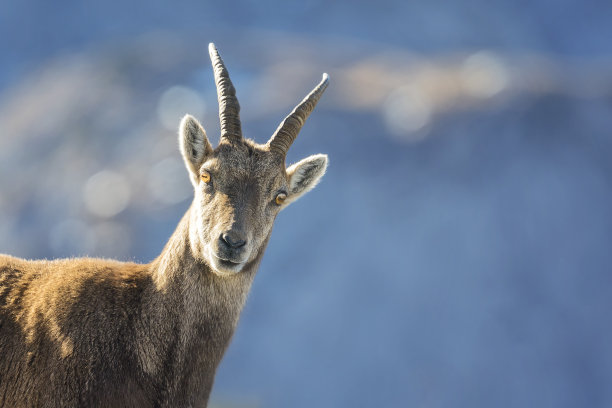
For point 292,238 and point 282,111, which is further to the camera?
point 282,111

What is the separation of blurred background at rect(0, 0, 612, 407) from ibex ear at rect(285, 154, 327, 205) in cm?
2753

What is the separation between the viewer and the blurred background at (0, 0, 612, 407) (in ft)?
128

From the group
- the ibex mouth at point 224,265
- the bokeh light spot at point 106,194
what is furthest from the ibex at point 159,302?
the bokeh light spot at point 106,194

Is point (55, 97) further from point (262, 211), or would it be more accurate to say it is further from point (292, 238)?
point (262, 211)

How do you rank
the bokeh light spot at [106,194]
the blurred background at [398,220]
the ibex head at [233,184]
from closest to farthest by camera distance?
the ibex head at [233,184]
the blurred background at [398,220]
the bokeh light spot at [106,194]

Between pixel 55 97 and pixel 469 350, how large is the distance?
43110mm

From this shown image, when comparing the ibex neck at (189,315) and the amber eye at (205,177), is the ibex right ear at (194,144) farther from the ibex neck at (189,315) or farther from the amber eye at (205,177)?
the ibex neck at (189,315)

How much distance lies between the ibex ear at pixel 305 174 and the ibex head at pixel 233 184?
2cm

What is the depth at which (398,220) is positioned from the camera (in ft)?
141

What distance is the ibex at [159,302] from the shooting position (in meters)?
8.44

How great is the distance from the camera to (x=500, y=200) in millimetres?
42406

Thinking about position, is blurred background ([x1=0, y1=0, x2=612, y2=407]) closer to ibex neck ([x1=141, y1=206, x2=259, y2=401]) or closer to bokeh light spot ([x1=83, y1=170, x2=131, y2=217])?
bokeh light spot ([x1=83, y1=170, x2=131, y2=217])

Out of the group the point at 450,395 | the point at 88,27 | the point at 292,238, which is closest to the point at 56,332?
the point at 450,395

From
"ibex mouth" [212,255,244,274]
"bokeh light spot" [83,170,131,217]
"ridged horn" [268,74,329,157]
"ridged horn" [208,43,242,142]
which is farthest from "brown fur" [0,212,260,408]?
"bokeh light spot" [83,170,131,217]
